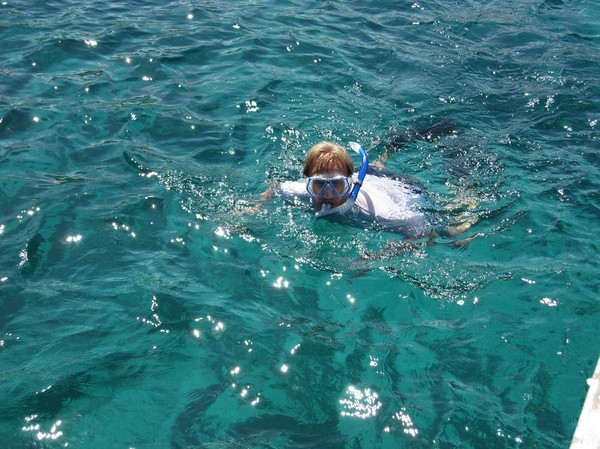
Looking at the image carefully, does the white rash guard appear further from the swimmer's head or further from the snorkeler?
the swimmer's head

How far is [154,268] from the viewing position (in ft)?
16.0

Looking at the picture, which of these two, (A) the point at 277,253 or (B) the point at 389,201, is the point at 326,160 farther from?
(A) the point at 277,253

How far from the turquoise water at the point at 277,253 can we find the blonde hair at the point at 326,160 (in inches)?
18.3

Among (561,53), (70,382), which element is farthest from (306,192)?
(561,53)

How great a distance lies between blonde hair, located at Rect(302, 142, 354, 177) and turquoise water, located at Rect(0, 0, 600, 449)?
466 mm

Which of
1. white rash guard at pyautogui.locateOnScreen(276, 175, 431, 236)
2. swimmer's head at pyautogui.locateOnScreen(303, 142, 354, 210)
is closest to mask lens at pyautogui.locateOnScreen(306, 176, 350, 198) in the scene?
swimmer's head at pyautogui.locateOnScreen(303, 142, 354, 210)

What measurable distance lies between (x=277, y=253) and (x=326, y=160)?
0.88 metres

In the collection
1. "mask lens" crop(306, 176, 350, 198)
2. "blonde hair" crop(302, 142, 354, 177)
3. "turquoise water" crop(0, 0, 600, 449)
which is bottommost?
"turquoise water" crop(0, 0, 600, 449)

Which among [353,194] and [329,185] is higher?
[329,185]

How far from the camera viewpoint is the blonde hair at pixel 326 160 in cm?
529

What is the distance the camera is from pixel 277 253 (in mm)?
5117

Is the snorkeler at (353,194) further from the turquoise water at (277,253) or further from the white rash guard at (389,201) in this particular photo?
the turquoise water at (277,253)

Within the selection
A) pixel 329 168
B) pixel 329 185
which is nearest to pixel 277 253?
pixel 329 185

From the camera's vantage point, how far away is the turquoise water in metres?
3.83
